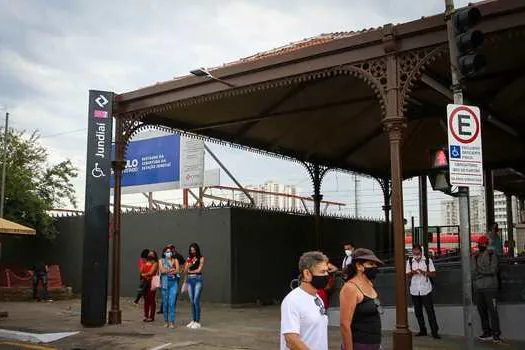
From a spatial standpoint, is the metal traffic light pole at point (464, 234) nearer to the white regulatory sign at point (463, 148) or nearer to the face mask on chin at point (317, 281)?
the white regulatory sign at point (463, 148)

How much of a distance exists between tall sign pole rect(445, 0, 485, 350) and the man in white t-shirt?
9.59 feet

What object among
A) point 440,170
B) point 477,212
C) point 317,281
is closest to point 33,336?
point 440,170

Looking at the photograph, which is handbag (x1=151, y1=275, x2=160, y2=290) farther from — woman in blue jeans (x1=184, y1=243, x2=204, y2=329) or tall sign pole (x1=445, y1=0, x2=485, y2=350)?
tall sign pole (x1=445, y1=0, x2=485, y2=350)

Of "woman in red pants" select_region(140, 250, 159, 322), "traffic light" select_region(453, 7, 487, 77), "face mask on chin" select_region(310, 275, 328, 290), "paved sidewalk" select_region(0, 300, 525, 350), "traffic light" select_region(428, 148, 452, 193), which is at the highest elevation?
"traffic light" select_region(453, 7, 487, 77)

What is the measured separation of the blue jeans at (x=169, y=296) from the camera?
12234mm

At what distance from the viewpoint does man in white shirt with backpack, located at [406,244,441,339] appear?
35.3 ft

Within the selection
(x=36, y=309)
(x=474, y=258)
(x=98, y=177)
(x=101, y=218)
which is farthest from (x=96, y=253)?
(x=474, y=258)

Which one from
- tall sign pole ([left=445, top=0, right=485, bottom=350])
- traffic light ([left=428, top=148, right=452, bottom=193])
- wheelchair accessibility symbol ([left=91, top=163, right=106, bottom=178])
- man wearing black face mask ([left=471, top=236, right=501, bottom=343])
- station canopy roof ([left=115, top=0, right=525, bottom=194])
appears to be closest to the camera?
tall sign pole ([left=445, top=0, right=485, bottom=350])

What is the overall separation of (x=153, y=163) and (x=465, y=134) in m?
16.9

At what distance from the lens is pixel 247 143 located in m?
17.5

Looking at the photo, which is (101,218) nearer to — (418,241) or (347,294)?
(347,294)

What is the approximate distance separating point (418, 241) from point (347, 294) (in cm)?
1651

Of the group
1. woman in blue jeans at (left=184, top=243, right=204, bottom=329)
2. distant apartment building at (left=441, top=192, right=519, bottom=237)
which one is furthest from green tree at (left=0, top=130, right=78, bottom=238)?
distant apartment building at (left=441, top=192, right=519, bottom=237)

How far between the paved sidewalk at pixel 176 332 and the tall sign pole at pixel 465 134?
3282mm
